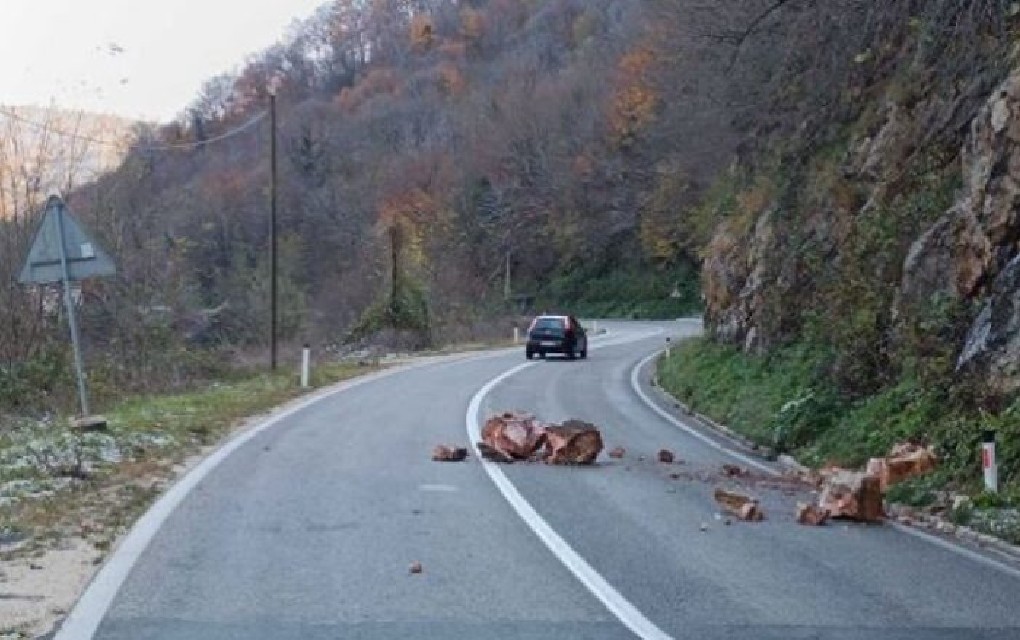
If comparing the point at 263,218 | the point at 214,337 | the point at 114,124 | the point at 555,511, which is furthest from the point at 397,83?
the point at 555,511

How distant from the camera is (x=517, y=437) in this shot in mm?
16766

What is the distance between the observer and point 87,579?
8.84m

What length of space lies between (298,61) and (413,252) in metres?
83.1

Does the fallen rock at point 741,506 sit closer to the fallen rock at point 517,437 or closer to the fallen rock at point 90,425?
the fallen rock at point 517,437

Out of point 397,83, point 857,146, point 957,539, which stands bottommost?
point 957,539

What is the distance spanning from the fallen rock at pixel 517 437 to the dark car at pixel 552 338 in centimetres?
2848

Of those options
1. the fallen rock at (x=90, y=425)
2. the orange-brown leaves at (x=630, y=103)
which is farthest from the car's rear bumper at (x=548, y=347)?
the orange-brown leaves at (x=630, y=103)

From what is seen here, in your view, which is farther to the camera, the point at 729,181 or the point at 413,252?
the point at 413,252

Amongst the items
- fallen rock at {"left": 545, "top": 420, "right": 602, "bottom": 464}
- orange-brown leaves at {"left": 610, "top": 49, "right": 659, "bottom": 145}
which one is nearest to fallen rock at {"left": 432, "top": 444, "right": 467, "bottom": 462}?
fallen rock at {"left": 545, "top": 420, "right": 602, "bottom": 464}

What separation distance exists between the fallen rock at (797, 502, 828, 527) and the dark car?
3381 centimetres

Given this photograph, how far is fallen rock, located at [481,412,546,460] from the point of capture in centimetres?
1666

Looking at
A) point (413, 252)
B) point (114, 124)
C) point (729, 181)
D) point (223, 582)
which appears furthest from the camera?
point (413, 252)

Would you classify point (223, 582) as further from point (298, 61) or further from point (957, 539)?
point (298, 61)

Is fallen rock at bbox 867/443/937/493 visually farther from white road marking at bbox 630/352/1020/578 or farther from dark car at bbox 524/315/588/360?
dark car at bbox 524/315/588/360
